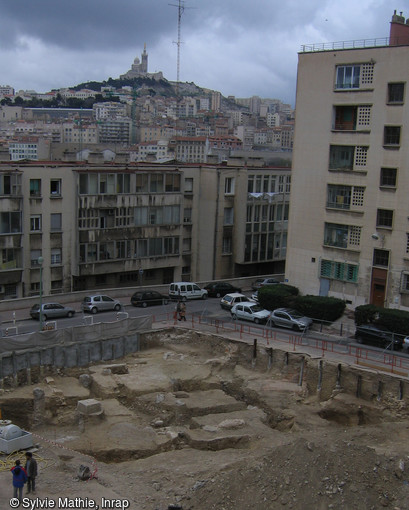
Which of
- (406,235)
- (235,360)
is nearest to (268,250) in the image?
(406,235)

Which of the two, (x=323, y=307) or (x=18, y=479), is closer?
(x=18, y=479)

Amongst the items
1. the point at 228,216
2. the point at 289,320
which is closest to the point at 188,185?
the point at 228,216

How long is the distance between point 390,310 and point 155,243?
81.2 feet

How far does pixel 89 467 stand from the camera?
2450 cm

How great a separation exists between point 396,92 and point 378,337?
1694 cm

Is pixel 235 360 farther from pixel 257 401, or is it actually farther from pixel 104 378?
pixel 104 378

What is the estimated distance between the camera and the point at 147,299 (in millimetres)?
50406

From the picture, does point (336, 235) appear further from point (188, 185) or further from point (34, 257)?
point (34, 257)

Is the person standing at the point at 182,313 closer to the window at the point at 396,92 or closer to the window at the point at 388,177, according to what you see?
the window at the point at 388,177

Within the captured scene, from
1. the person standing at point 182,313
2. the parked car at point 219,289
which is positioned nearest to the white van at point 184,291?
the parked car at point 219,289

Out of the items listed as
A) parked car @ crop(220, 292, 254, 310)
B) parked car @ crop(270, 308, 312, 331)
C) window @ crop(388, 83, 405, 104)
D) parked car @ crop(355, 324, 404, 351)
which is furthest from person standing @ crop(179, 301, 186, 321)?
window @ crop(388, 83, 405, 104)

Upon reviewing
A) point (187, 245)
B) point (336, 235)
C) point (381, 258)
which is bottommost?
point (187, 245)

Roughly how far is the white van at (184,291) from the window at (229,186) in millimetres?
13092

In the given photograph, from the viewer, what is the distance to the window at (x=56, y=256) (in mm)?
54844
